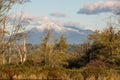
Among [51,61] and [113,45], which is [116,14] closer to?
[113,45]

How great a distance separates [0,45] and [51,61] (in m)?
43.2

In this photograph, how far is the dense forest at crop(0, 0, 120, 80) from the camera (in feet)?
94.0

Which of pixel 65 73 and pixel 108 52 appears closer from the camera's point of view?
pixel 65 73

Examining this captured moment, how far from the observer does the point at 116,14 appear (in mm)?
28484

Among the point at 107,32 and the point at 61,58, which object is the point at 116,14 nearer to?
the point at 107,32

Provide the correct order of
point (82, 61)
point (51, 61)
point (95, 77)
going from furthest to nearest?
point (51, 61) < point (82, 61) < point (95, 77)

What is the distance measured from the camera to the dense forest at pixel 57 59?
94.0 feet

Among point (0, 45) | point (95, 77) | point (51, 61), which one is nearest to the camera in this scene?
point (95, 77)

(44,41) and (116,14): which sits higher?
(116,14)

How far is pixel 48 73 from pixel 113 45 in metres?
32.0

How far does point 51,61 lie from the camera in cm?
7481

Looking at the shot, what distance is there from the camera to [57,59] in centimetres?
7894

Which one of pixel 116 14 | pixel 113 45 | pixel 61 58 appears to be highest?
pixel 116 14

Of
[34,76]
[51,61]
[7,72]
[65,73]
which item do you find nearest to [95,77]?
[65,73]
